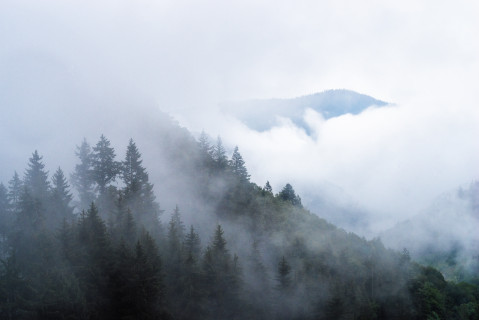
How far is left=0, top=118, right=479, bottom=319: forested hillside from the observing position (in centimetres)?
5041

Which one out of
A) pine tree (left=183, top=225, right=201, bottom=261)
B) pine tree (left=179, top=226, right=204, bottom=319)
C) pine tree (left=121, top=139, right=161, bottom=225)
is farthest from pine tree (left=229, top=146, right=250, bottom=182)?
pine tree (left=179, top=226, right=204, bottom=319)

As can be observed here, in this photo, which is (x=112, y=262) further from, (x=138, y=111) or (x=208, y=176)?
(x=138, y=111)

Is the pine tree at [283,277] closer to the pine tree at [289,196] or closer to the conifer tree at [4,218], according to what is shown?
the conifer tree at [4,218]

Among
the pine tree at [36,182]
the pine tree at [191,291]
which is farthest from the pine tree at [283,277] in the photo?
the pine tree at [36,182]

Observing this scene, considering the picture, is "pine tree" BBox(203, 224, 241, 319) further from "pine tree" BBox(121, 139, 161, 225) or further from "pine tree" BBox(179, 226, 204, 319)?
"pine tree" BBox(121, 139, 161, 225)

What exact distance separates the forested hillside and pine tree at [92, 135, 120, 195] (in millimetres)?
175

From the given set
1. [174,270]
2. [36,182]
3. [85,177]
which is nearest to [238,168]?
[85,177]

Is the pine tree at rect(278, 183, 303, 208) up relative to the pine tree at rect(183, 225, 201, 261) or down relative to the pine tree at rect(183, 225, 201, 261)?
up

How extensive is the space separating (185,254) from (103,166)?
21774 millimetres

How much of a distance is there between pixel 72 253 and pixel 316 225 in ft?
234

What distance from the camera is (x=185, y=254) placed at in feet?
203

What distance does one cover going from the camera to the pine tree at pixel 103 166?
72.9 metres

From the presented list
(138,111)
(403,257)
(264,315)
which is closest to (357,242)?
(403,257)

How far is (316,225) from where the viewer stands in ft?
367
